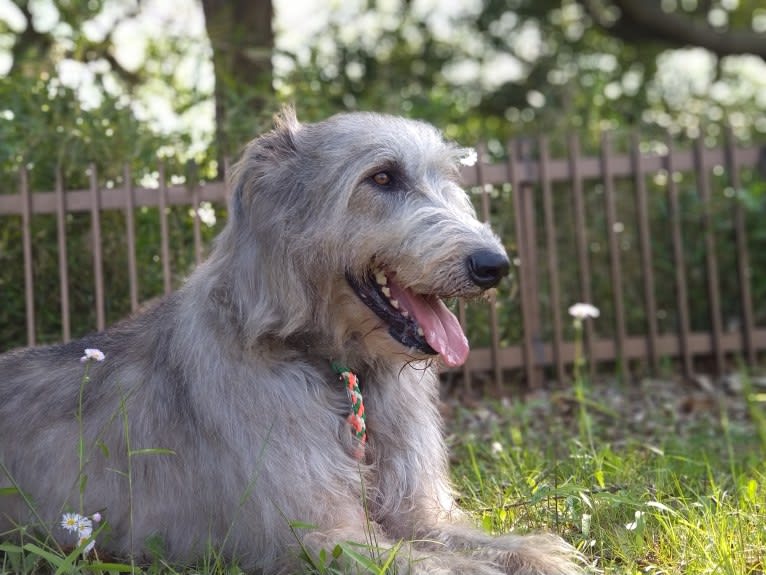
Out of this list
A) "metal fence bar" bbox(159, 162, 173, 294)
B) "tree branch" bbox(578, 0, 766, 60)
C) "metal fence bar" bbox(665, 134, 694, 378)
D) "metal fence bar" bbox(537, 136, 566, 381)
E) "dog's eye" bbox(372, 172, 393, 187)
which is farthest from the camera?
"tree branch" bbox(578, 0, 766, 60)

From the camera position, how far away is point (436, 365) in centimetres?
354

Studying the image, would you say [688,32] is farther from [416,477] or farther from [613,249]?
[416,477]

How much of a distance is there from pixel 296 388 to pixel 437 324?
1.80 feet

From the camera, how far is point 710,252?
801 centimetres

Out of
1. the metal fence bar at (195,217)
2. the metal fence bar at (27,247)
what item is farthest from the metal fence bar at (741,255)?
the metal fence bar at (27,247)

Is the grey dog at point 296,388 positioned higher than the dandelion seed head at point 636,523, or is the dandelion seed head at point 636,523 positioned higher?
the grey dog at point 296,388

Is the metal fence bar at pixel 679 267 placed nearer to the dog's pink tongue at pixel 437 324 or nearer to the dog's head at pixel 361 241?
the dog's head at pixel 361 241

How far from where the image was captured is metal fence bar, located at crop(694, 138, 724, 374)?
7.95 meters

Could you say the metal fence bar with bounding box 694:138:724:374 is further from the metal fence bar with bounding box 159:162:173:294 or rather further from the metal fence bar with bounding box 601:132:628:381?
the metal fence bar with bounding box 159:162:173:294

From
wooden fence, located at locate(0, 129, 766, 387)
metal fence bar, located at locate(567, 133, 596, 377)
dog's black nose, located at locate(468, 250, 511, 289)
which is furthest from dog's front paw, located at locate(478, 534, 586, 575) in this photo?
metal fence bar, located at locate(567, 133, 596, 377)

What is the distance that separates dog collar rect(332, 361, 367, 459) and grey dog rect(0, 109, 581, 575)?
1 cm

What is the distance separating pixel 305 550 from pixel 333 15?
10510 mm

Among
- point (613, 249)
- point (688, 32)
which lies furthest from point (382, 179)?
point (688, 32)

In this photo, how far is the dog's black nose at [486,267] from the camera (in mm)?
3172
